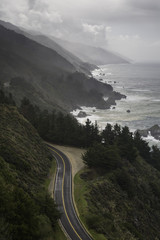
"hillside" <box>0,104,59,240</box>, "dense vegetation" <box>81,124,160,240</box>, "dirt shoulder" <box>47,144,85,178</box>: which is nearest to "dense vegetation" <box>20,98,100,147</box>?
"dirt shoulder" <box>47,144,85,178</box>

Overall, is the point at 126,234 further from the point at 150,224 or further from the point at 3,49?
the point at 3,49

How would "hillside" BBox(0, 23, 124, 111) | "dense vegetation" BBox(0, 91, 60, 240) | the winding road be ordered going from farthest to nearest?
"hillside" BBox(0, 23, 124, 111) → the winding road → "dense vegetation" BBox(0, 91, 60, 240)

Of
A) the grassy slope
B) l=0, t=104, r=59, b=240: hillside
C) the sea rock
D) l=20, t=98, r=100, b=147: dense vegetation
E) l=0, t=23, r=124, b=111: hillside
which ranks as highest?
l=0, t=23, r=124, b=111: hillside

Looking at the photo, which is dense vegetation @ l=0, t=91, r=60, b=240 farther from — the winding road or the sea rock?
the sea rock

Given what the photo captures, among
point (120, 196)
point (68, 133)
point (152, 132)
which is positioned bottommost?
point (120, 196)

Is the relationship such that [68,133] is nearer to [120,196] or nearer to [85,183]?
[85,183]

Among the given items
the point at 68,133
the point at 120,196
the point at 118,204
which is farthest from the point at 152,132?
the point at 118,204

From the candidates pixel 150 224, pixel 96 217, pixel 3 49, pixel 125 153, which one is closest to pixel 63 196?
pixel 96 217
